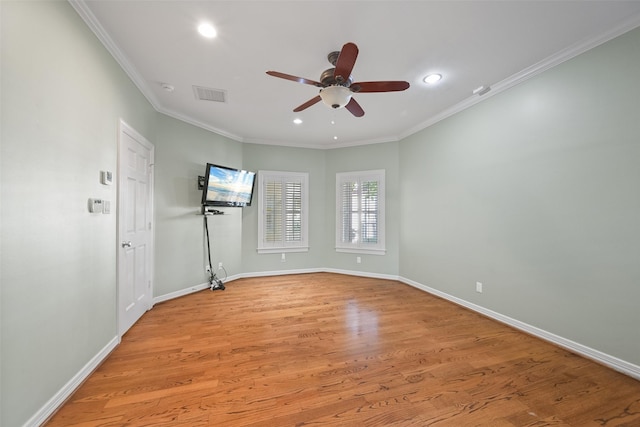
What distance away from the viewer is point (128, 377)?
1988 millimetres

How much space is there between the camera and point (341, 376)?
2.00 meters

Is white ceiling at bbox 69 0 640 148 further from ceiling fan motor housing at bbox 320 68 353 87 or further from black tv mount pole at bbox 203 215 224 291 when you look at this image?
black tv mount pole at bbox 203 215 224 291

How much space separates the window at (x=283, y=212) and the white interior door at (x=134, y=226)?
2140mm

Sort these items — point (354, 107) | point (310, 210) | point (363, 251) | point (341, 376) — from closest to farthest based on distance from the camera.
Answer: point (341, 376) → point (354, 107) → point (363, 251) → point (310, 210)

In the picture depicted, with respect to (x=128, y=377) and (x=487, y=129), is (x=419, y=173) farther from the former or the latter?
(x=128, y=377)

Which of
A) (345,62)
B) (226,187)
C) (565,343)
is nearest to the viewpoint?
(345,62)

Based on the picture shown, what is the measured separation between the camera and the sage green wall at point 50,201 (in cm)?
132

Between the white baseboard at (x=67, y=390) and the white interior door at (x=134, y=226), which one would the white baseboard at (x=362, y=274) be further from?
the white baseboard at (x=67, y=390)

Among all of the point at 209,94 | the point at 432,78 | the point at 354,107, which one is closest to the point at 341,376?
the point at 354,107

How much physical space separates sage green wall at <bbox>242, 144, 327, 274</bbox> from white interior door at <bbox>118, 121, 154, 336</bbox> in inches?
76.3

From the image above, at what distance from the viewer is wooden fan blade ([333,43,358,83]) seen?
5.64ft

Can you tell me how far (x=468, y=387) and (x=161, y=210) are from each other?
13.3 feet

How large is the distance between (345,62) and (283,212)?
3.76 metres

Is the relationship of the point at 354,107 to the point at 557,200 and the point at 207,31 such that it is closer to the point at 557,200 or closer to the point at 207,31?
the point at 207,31
